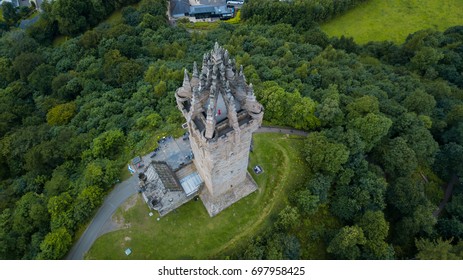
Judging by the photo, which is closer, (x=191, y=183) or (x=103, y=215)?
(x=191, y=183)

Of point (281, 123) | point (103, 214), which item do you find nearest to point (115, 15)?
point (281, 123)

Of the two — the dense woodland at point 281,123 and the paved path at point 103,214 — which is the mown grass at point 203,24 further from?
the paved path at point 103,214

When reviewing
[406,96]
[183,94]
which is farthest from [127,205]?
[406,96]

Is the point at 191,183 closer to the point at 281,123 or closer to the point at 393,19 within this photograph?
the point at 281,123

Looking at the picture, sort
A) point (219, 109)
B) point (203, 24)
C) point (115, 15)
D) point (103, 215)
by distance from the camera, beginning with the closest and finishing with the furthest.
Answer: point (219, 109) → point (103, 215) → point (203, 24) → point (115, 15)

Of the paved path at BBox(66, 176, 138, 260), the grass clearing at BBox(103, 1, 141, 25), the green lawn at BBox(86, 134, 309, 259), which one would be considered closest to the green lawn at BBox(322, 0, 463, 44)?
the grass clearing at BBox(103, 1, 141, 25)

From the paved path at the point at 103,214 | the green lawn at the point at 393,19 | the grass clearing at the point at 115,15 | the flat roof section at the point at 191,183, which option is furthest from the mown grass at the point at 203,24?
the flat roof section at the point at 191,183
